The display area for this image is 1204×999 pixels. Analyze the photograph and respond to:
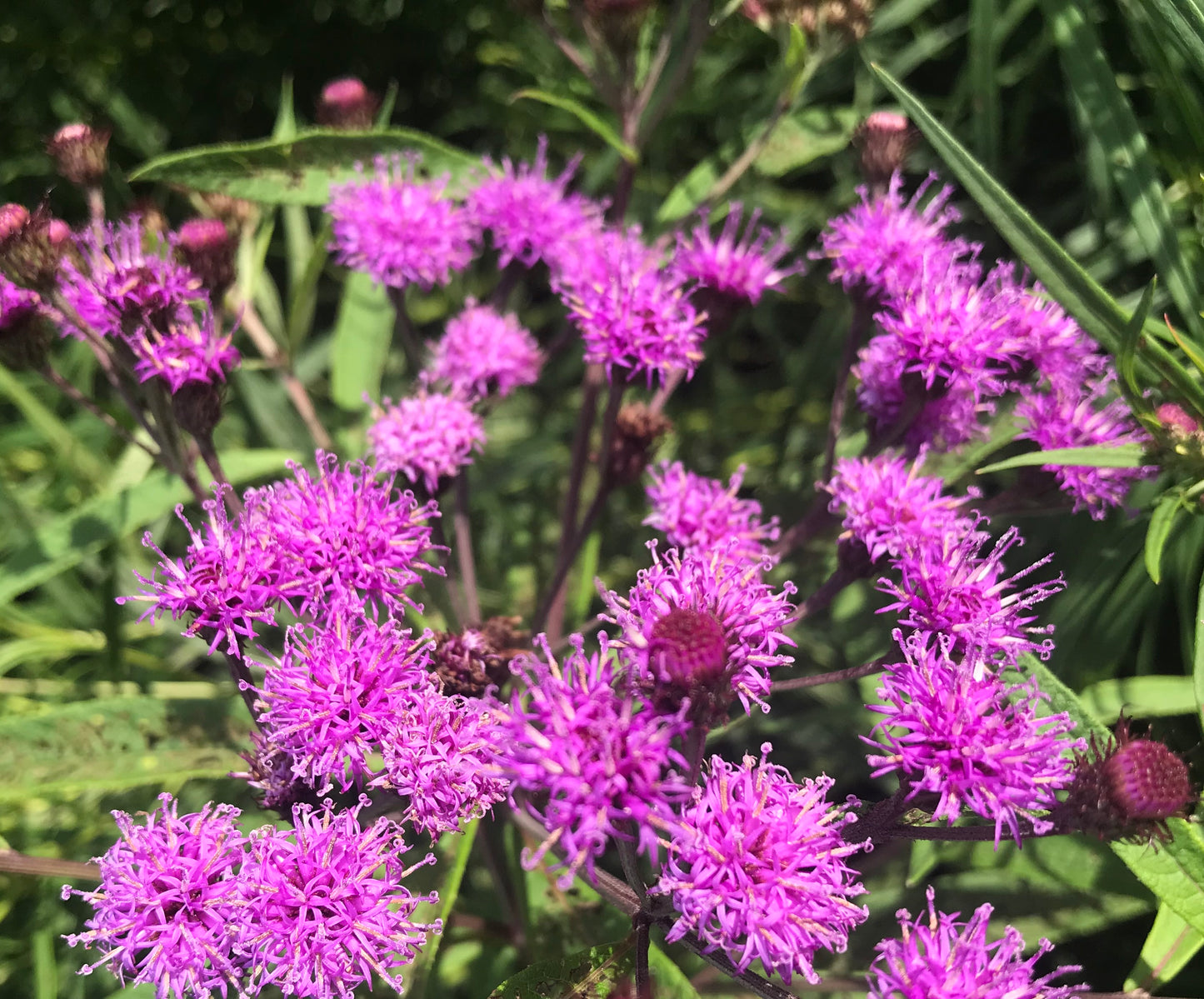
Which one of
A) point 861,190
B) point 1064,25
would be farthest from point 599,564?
point 1064,25

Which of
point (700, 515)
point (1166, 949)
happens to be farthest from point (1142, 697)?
point (700, 515)

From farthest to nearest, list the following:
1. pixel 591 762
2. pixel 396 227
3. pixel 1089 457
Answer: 1. pixel 396 227
2. pixel 1089 457
3. pixel 591 762

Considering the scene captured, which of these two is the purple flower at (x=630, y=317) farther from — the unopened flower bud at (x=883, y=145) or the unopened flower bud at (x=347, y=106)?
the unopened flower bud at (x=347, y=106)

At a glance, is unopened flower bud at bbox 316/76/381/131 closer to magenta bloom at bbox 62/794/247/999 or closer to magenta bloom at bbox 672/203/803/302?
magenta bloom at bbox 672/203/803/302

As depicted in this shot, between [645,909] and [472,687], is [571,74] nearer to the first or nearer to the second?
[472,687]

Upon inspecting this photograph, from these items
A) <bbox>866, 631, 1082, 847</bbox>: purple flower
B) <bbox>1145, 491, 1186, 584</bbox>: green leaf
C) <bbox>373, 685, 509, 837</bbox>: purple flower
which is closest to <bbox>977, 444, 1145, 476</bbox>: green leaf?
<bbox>1145, 491, 1186, 584</bbox>: green leaf

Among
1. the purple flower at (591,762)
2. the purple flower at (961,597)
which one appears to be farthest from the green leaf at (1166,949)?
the purple flower at (591,762)

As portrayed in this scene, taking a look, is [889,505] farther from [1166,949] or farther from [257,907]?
[257,907]
